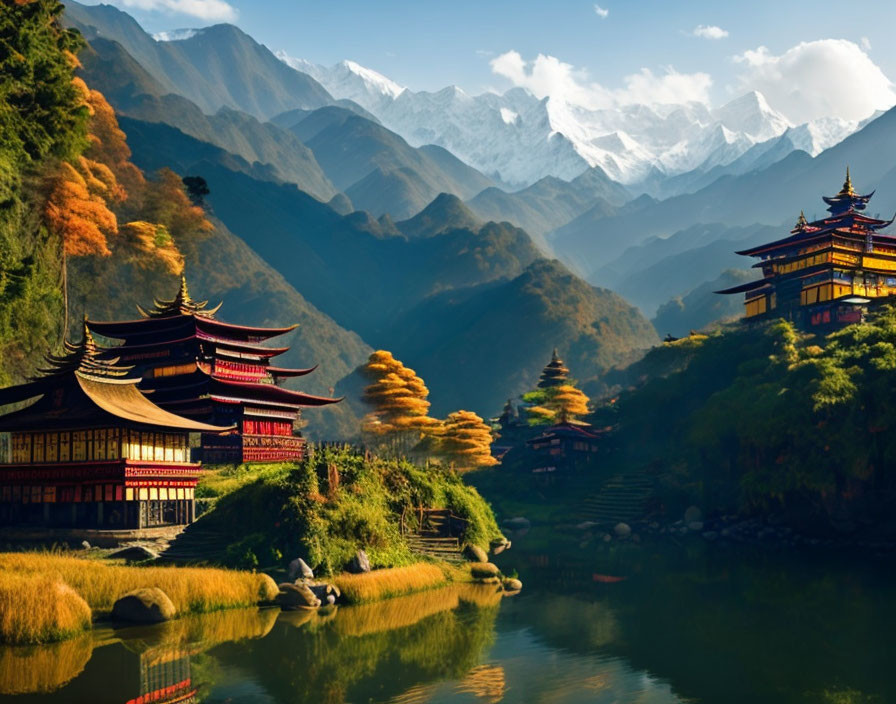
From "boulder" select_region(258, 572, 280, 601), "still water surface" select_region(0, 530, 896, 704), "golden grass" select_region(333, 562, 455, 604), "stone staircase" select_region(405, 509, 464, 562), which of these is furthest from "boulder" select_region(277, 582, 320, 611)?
"stone staircase" select_region(405, 509, 464, 562)

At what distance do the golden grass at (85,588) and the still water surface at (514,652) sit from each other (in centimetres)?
76

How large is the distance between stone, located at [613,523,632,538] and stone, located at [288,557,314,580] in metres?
37.9

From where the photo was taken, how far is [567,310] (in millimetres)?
195500

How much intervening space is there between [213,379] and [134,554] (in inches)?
785

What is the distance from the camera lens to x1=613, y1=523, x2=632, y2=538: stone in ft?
238

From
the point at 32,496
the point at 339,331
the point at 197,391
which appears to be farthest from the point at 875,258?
the point at 339,331

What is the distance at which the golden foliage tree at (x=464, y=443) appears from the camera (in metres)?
86.1

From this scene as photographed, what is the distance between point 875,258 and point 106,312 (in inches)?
3231

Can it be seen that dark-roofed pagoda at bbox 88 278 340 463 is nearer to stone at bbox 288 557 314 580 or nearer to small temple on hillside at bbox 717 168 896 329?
stone at bbox 288 557 314 580

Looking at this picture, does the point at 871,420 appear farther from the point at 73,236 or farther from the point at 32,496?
the point at 73,236

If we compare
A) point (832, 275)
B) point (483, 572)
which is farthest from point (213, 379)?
point (832, 275)

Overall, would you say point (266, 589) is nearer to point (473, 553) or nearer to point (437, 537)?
point (437, 537)

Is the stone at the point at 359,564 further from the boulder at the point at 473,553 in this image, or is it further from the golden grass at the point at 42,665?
the golden grass at the point at 42,665

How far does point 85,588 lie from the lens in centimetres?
3281
